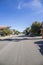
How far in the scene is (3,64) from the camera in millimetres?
10266

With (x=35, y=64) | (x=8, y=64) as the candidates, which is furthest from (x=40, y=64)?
(x=8, y=64)

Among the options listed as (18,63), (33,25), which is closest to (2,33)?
(33,25)

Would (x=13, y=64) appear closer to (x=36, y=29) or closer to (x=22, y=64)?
(x=22, y=64)

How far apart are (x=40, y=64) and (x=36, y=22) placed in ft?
296

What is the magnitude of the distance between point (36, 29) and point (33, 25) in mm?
2733

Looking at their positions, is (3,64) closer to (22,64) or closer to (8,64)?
(8,64)

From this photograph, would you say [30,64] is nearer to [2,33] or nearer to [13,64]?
[13,64]

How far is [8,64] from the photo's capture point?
404 inches

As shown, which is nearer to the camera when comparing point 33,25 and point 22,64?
point 22,64

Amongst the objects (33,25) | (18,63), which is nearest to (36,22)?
(33,25)

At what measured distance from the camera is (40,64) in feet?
33.9

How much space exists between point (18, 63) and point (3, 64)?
38.4 inches

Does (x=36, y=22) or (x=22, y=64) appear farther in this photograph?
(x=36, y=22)

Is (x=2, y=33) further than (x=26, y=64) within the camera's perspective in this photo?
Yes
